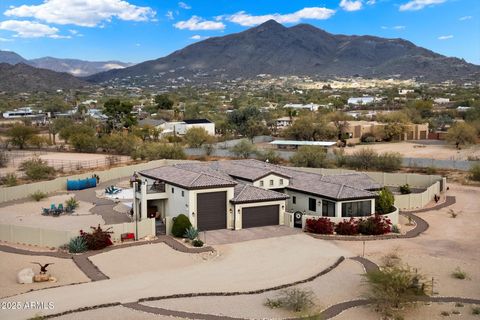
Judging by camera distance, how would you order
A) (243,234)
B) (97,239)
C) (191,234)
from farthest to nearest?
1. (243,234)
2. (191,234)
3. (97,239)

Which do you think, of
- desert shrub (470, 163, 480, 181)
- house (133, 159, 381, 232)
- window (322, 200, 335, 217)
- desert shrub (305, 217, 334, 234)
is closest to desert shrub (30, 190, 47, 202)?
house (133, 159, 381, 232)

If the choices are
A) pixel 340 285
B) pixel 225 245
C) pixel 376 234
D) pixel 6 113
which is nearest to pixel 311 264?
pixel 340 285

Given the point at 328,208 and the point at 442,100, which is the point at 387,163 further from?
the point at 442,100

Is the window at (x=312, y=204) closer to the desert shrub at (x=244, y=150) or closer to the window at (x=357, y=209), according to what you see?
the window at (x=357, y=209)

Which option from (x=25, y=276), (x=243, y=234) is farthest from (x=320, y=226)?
(x=25, y=276)

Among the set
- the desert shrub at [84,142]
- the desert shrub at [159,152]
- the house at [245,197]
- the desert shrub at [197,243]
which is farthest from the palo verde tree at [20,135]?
the desert shrub at [197,243]
